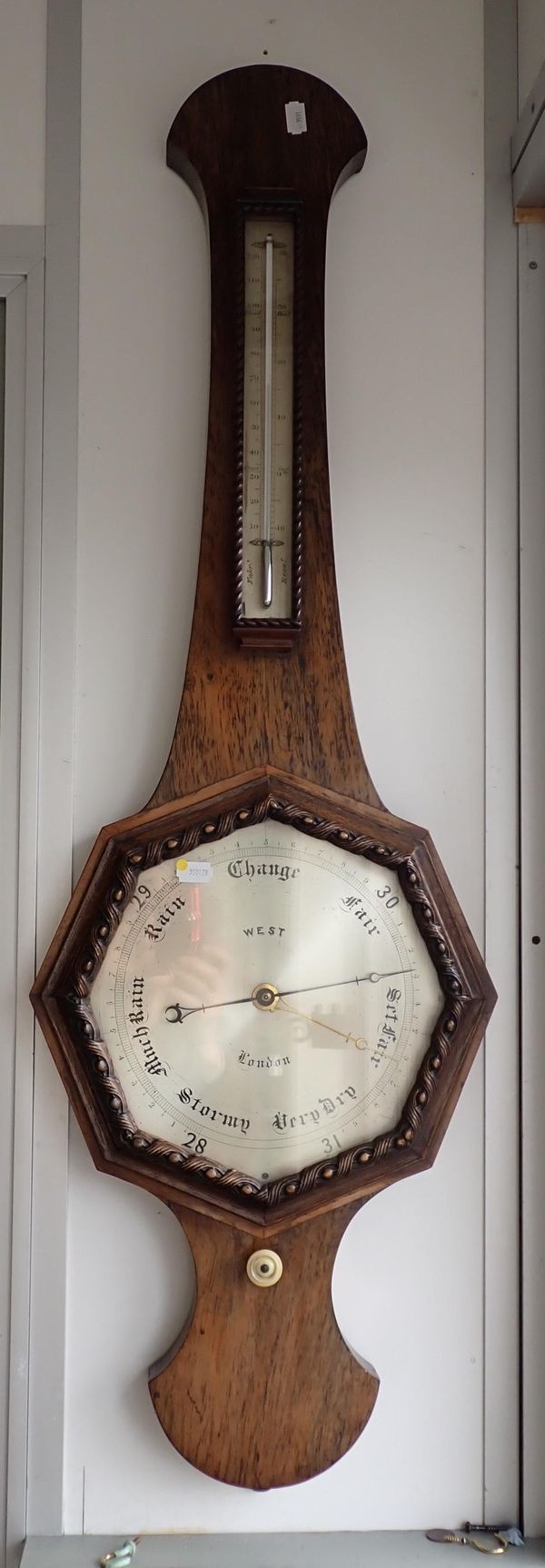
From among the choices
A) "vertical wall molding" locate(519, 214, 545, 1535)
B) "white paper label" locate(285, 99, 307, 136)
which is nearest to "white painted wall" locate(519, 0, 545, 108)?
"vertical wall molding" locate(519, 214, 545, 1535)

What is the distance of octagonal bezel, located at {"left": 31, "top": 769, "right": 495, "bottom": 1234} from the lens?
1358mm

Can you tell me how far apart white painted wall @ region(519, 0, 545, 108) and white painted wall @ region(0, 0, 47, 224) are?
591 millimetres

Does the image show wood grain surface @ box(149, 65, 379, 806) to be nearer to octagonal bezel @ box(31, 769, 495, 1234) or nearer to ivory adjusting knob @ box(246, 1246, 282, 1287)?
octagonal bezel @ box(31, 769, 495, 1234)

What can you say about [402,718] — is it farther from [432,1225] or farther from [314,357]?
[432,1225]

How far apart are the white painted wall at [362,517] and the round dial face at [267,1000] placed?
117 mm

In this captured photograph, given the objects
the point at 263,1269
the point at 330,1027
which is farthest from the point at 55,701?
the point at 263,1269

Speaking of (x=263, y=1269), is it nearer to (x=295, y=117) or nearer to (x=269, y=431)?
(x=269, y=431)

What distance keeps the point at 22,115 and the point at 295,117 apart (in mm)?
342

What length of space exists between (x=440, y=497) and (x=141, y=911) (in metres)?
0.63

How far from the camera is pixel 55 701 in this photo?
145 cm

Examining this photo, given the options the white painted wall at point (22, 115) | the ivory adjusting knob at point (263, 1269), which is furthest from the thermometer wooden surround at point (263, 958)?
the white painted wall at point (22, 115)

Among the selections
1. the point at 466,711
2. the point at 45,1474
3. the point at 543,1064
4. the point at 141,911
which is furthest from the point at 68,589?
the point at 45,1474

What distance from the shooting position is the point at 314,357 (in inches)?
55.9

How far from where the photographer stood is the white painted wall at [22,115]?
1.47m
